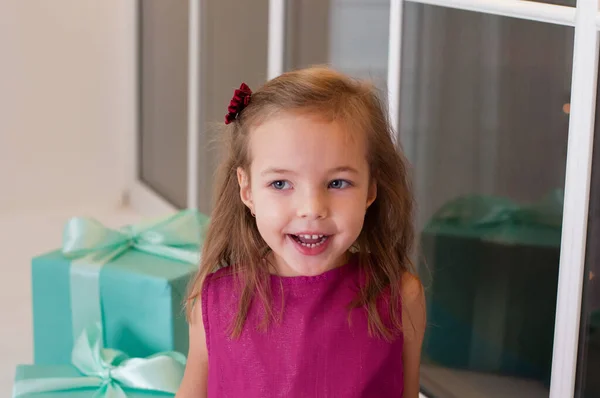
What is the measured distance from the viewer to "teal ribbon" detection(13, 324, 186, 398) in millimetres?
1369

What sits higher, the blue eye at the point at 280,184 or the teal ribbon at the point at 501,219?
the blue eye at the point at 280,184

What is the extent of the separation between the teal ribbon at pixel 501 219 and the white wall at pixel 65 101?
1.53m

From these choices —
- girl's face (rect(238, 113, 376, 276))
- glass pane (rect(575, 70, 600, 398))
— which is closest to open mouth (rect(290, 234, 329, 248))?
girl's face (rect(238, 113, 376, 276))

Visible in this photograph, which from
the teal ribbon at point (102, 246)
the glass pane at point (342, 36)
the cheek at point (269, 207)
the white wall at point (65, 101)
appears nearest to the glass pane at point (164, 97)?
the white wall at point (65, 101)

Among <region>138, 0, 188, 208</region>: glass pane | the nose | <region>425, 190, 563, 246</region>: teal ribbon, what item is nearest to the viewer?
the nose

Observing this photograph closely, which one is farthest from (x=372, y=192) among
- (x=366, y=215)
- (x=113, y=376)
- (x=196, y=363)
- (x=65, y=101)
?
(x=65, y=101)

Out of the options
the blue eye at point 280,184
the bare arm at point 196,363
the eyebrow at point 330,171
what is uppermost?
the eyebrow at point 330,171

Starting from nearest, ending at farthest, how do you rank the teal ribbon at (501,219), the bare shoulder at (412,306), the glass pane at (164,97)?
1. the bare shoulder at (412,306)
2. the teal ribbon at (501,219)
3. the glass pane at (164,97)

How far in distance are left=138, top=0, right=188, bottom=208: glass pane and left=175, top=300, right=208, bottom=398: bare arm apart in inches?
53.9

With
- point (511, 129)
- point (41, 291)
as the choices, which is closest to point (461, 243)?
point (511, 129)

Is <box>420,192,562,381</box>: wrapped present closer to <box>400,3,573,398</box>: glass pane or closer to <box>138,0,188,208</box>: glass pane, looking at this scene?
<box>400,3,573,398</box>: glass pane

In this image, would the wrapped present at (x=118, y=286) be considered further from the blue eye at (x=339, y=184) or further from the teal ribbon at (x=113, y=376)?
the blue eye at (x=339, y=184)

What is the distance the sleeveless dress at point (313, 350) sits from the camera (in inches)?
41.4

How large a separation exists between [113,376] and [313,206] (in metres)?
0.58
